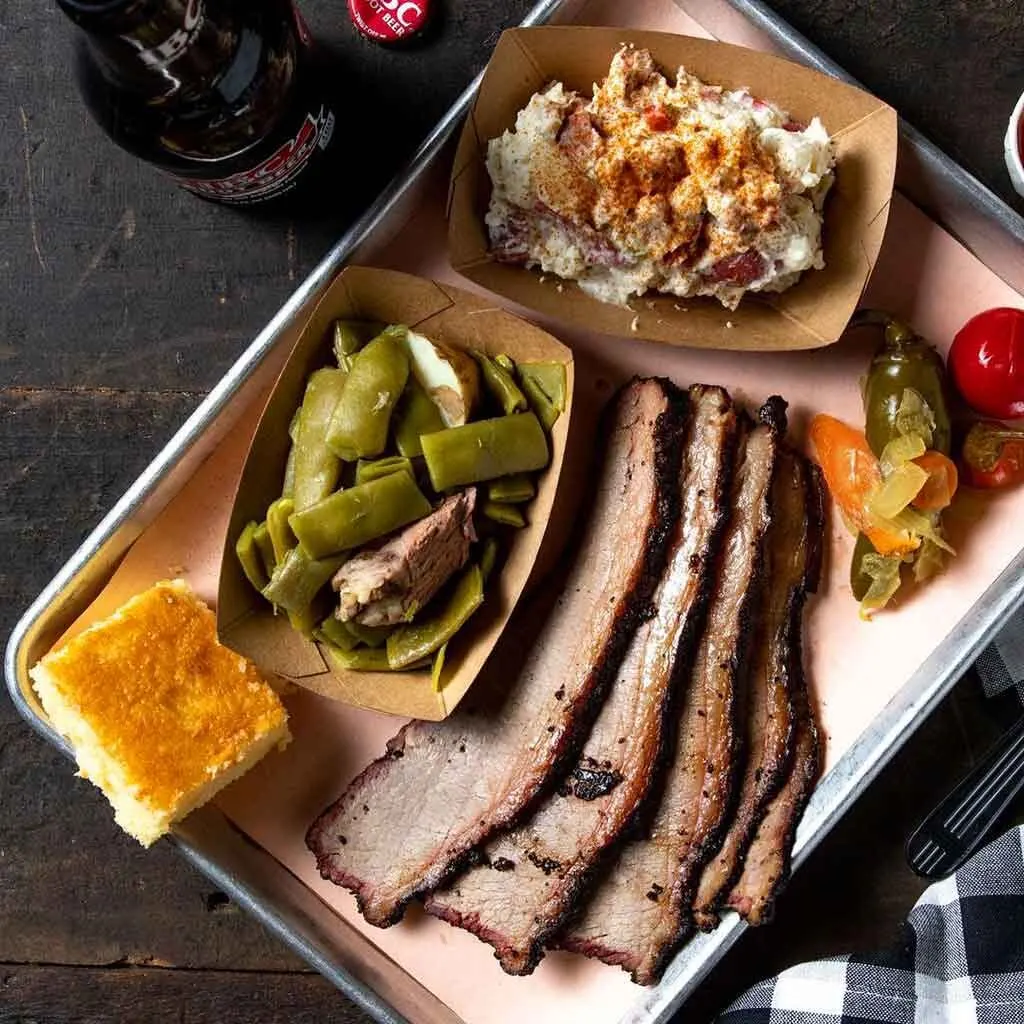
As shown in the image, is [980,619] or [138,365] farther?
[138,365]

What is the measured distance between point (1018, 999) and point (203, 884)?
7.93 feet

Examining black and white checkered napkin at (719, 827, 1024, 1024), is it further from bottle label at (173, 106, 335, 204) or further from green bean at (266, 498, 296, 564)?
bottle label at (173, 106, 335, 204)

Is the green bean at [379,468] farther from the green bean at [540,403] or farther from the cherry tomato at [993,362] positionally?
the cherry tomato at [993,362]

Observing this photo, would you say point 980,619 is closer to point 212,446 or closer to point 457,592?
point 457,592

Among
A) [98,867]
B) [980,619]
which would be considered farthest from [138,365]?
[980,619]

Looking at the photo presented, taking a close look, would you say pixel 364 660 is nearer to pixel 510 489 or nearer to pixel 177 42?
pixel 510 489

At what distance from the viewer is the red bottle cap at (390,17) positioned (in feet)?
10.9

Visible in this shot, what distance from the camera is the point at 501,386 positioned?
301 centimetres

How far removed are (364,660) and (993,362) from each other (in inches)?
75.7

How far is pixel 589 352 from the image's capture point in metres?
3.38

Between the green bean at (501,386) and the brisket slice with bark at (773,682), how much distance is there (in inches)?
31.4

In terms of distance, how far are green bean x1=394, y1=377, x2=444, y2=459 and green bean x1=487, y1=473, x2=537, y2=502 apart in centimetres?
21

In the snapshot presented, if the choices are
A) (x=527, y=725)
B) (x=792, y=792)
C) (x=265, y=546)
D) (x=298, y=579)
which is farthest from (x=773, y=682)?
(x=265, y=546)

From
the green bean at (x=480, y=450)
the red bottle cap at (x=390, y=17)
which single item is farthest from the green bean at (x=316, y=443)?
the red bottle cap at (x=390, y=17)
